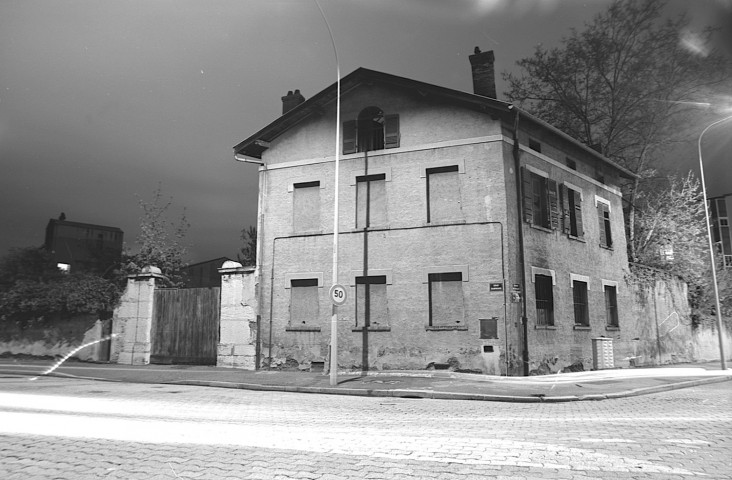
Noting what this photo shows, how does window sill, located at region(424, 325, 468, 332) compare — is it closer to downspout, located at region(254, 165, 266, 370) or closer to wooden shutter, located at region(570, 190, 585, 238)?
downspout, located at region(254, 165, 266, 370)

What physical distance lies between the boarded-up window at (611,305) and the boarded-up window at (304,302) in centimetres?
1118

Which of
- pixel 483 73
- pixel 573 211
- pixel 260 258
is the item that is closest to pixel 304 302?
pixel 260 258

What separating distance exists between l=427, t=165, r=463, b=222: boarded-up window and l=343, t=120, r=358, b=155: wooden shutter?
8.95 ft

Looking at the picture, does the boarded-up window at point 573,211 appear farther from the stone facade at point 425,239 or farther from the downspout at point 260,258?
the downspout at point 260,258

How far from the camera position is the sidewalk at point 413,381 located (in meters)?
11.7

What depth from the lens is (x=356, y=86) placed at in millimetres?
17719

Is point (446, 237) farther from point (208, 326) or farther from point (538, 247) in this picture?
point (208, 326)

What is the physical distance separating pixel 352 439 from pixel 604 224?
1803 cm

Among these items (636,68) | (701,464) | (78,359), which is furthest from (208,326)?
(636,68)

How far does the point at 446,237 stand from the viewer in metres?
15.9

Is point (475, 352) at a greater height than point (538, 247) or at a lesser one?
lesser

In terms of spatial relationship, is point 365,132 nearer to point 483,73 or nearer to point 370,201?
point 370,201

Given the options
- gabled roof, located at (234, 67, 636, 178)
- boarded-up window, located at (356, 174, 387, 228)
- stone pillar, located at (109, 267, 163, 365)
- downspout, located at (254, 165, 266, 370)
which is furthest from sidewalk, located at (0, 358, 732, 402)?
gabled roof, located at (234, 67, 636, 178)

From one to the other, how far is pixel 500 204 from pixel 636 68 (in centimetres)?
1440
